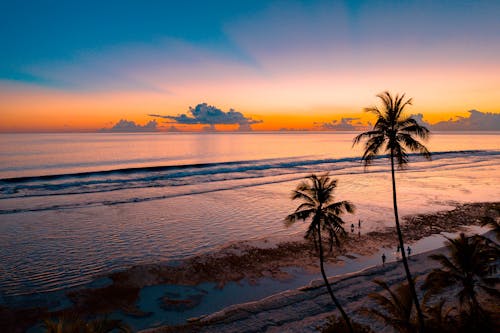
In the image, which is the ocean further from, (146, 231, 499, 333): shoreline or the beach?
(146, 231, 499, 333): shoreline

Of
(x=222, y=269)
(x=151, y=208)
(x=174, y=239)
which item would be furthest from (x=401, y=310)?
(x=151, y=208)

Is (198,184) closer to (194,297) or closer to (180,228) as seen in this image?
(180,228)

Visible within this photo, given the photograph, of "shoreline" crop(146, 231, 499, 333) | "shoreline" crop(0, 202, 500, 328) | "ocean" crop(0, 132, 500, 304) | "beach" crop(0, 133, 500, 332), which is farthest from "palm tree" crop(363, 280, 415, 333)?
"ocean" crop(0, 132, 500, 304)

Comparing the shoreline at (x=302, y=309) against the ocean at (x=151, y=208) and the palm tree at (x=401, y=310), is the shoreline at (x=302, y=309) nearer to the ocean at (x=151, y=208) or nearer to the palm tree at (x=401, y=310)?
the palm tree at (x=401, y=310)

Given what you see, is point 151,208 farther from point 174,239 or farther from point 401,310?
point 401,310

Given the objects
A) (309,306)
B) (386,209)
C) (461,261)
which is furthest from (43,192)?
(461,261)

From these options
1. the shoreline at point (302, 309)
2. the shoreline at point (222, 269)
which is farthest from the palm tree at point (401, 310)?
the shoreline at point (222, 269)

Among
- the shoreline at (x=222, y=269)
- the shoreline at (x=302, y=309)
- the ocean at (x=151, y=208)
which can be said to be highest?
the ocean at (x=151, y=208)

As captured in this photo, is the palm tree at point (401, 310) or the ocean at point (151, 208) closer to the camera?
the palm tree at point (401, 310)

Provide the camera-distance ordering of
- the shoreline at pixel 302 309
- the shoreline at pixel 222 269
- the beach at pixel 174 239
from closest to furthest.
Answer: the shoreline at pixel 302 309
the shoreline at pixel 222 269
the beach at pixel 174 239

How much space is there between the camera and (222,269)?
27281 millimetres

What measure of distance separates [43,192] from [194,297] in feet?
163

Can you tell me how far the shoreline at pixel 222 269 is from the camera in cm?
2162

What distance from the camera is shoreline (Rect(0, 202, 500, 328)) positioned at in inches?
851
